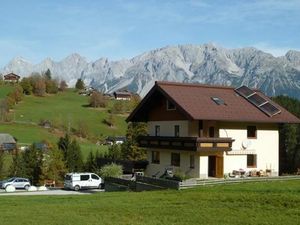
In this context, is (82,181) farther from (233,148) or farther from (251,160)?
(251,160)

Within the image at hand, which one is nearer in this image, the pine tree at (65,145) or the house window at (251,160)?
the house window at (251,160)

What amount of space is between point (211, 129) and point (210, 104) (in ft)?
6.69

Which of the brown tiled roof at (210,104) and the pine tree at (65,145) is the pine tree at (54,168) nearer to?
the pine tree at (65,145)

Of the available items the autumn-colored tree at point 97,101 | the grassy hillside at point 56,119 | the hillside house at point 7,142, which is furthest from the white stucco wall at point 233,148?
the autumn-colored tree at point 97,101

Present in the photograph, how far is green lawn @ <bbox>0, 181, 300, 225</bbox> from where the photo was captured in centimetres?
1872

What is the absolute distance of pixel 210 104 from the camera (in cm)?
4031

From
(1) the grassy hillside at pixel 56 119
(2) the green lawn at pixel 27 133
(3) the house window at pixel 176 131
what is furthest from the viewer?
(1) the grassy hillside at pixel 56 119

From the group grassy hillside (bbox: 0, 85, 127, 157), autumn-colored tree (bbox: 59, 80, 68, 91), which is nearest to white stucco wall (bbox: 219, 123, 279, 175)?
grassy hillside (bbox: 0, 85, 127, 157)

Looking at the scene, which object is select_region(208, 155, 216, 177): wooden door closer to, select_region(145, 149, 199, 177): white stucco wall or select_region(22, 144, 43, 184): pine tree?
select_region(145, 149, 199, 177): white stucco wall

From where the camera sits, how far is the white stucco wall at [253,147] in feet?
133

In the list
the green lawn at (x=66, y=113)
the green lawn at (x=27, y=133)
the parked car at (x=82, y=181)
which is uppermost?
the green lawn at (x=66, y=113)

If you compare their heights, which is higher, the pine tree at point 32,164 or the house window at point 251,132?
the house window at point 251,132

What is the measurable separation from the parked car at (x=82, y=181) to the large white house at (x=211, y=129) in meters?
5.04

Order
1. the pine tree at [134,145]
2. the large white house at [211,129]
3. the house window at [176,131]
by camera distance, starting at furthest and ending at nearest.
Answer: the pine tree at [134,145] → the house window at [176,131] → the large white house at [211,129]
